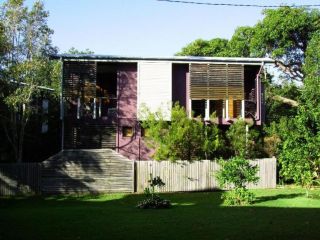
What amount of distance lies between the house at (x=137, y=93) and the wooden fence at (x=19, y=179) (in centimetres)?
451

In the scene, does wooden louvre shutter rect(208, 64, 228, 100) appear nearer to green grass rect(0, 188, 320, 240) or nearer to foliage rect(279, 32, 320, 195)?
foliage rect(279, 32, 320, 195)

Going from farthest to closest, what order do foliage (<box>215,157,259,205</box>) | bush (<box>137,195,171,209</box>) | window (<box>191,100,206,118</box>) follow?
window (<box>191,100,206,118</box>), foliage (<box>215,157,259,205</box>), bush (<box>137,195,171,209</box>)

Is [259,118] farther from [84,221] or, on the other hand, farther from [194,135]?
[84,221]

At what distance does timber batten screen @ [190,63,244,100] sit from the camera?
2966 cm

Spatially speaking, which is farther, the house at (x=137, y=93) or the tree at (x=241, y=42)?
the tree at (x=241, y=42)

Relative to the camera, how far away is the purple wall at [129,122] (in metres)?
29.8

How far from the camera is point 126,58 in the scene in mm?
29406

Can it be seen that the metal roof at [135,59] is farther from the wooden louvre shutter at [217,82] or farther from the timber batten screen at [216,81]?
the wooden louvre shutter at [217,82]

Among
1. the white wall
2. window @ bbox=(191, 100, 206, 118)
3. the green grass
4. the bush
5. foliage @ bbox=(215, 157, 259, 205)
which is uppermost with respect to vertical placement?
the white wall

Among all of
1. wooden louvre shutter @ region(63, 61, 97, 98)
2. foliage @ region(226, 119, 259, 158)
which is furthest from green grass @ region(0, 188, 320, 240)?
wooden louvre shutter @ region(63, 61, 97, 98)

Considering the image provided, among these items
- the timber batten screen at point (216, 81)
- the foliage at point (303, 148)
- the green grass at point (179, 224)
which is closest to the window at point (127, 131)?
the timber batten screen at point (216, 81)

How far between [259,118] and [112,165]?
9.98 metres

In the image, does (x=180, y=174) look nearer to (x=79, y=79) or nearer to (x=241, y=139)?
(x=241, y=139)

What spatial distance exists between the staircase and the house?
3.91 meters
